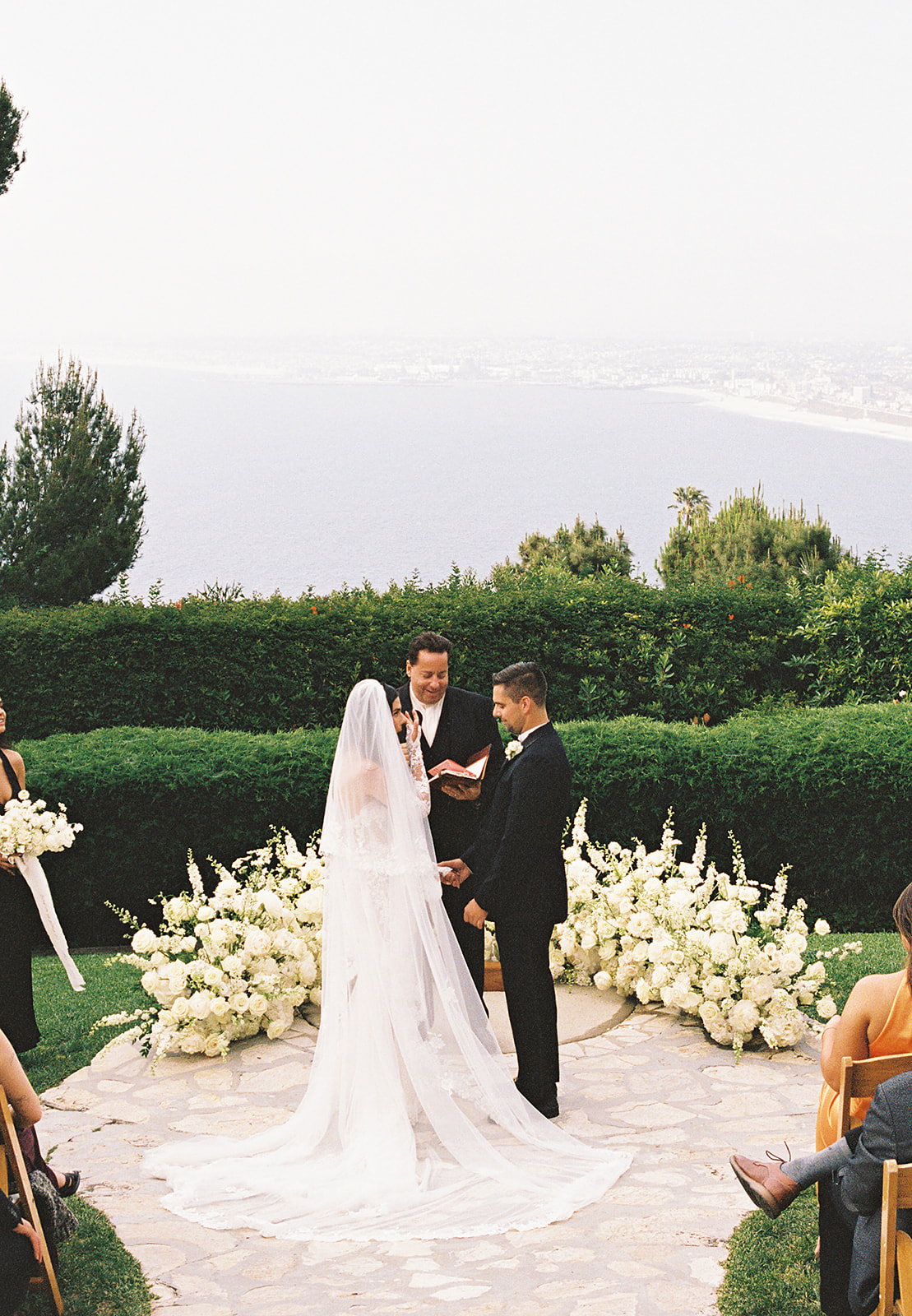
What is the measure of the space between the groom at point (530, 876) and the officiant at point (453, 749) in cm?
50

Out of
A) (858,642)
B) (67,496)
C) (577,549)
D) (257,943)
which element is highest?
(67,496)

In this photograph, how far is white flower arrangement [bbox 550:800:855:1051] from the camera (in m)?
6.15

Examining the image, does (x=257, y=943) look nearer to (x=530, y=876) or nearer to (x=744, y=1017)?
(x=530, y=876)

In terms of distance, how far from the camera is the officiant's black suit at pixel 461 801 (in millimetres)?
6016

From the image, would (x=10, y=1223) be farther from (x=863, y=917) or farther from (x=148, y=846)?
(x=863, y=917)

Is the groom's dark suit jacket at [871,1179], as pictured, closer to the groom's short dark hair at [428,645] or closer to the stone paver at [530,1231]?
the stone paver at [530,1231]

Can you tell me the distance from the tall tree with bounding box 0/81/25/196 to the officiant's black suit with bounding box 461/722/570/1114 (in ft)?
37.4

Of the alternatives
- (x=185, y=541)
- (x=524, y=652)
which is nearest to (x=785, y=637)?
(x=524, y=652)

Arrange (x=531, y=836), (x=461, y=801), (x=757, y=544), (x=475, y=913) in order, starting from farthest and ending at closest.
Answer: (x=757, y=544) < (x=461, y=801) < (x=475, y=913) < (x=531, y=836)

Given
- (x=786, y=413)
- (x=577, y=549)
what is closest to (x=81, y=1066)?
(x=577, y=549)

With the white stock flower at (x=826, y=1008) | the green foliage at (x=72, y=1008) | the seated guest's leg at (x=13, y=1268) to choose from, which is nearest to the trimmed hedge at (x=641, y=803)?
the green foliage at (x=72, y=1008)

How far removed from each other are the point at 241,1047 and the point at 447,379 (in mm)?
76422

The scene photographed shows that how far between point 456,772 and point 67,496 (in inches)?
566

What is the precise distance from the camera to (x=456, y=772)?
19.6 feet
